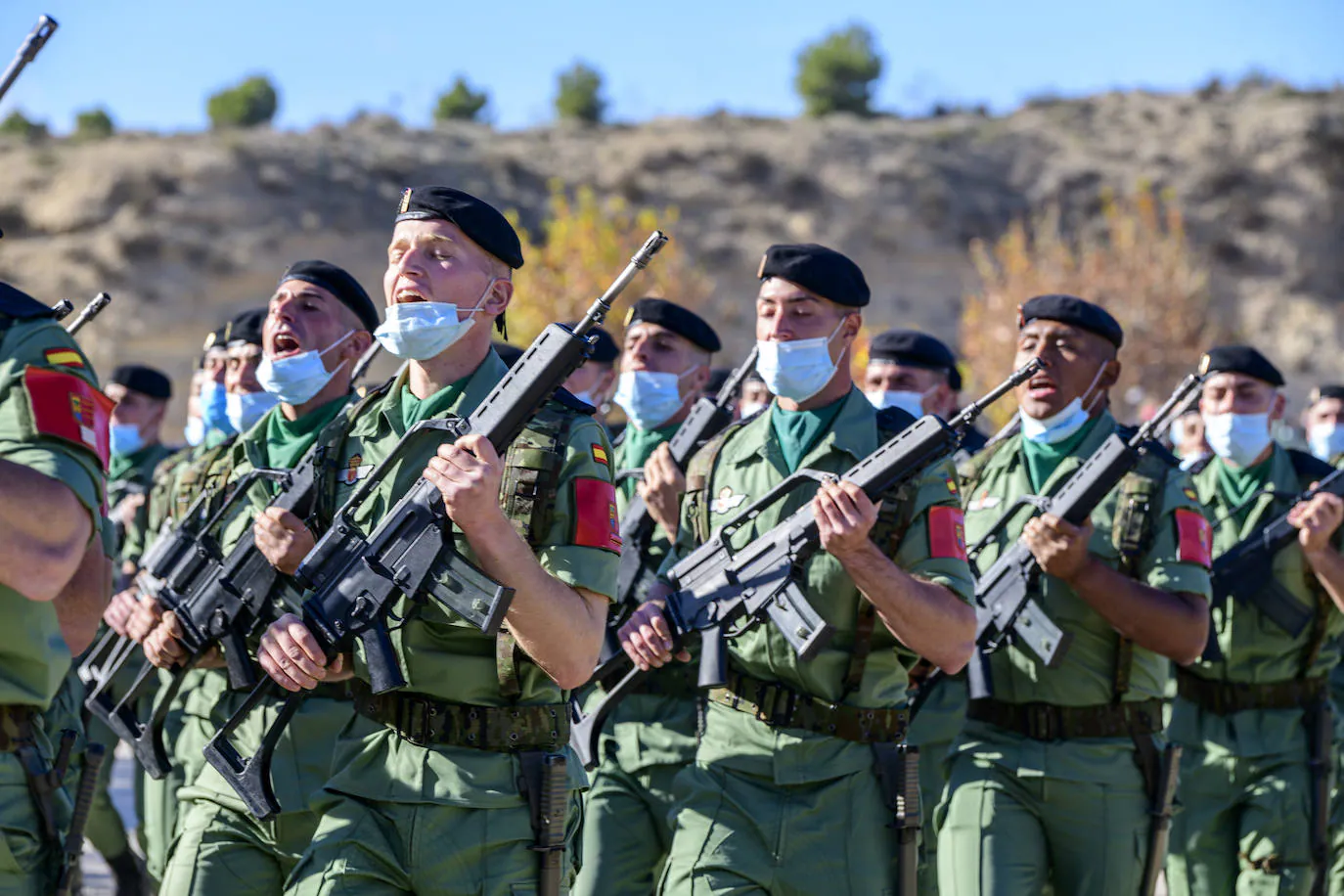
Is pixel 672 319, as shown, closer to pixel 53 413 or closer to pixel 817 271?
pixel 817 271

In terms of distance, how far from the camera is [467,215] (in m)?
4.12

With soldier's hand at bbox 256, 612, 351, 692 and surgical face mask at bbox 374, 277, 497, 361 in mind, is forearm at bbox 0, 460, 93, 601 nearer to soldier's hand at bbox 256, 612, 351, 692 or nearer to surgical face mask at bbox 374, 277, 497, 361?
soldier's hand at bbox 256, 612, 351, 692

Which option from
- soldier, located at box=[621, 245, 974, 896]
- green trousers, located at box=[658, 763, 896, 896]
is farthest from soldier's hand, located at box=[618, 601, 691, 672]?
green trousers, located at box=[658, 763, 896, 896]

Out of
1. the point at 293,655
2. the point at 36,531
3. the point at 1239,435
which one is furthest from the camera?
the point at 1239,435

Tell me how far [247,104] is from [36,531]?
5031 centimetres

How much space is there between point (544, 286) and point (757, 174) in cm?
1258

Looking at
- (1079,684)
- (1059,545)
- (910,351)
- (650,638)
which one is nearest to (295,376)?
(650,638)

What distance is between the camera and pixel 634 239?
1503 inches

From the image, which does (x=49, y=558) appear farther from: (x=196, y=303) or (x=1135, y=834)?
(x=196, y=303)

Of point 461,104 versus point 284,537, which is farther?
point 461,104

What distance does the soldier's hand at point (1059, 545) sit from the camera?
559 centimetres

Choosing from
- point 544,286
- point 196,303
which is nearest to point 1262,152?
point 544,286

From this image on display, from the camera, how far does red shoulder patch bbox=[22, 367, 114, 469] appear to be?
330cm

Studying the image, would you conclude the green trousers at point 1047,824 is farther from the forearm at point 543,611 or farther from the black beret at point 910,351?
the black beret at point 910,351
